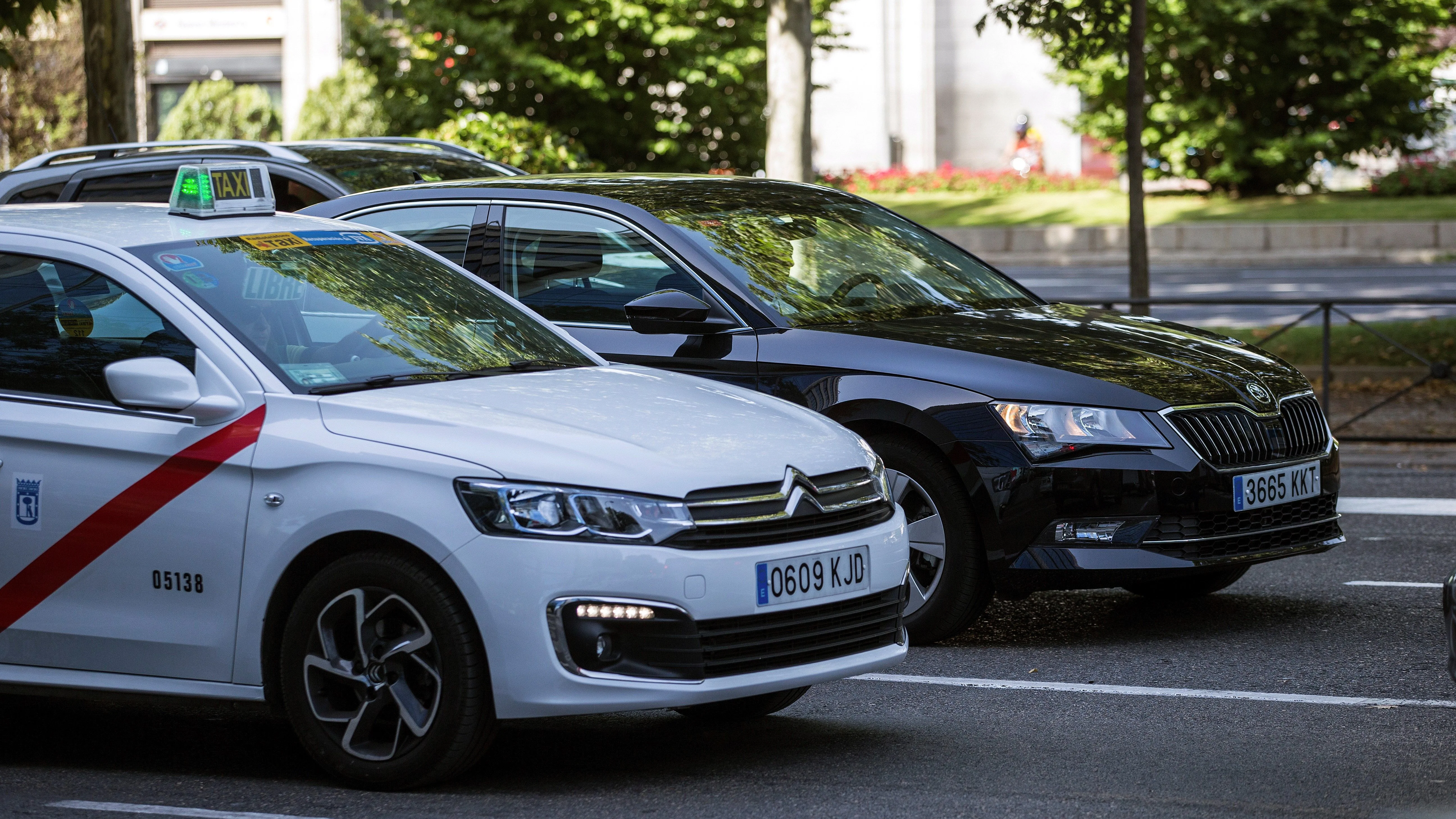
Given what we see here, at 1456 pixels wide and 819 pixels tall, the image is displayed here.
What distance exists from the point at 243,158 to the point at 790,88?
223 inches

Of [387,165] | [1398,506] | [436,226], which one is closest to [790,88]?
[387,165]

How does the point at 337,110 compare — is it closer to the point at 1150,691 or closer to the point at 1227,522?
the point at 1227,522

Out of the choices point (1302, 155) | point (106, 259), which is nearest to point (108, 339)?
point (106, 259)

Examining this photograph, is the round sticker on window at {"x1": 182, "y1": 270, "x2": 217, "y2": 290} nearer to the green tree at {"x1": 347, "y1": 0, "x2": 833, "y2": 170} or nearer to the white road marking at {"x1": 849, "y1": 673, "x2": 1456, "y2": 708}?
the white road marking at {"x1": 849, "y1": 673, "x2": 1456, "y2": 708}

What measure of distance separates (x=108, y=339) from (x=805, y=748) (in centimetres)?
230

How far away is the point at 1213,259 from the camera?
94.8 ft

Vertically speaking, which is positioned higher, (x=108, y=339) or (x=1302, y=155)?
(x=1302, y=155)

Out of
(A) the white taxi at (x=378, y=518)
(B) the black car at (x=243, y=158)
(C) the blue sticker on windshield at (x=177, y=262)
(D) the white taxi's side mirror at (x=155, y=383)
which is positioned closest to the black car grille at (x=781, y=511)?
(A) the white taxi at (x=378, y=518)

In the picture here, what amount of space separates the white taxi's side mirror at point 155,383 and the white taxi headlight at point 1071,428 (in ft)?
9.22

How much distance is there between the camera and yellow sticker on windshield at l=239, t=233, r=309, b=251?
5586 mm

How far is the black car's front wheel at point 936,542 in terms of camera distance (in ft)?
21.4

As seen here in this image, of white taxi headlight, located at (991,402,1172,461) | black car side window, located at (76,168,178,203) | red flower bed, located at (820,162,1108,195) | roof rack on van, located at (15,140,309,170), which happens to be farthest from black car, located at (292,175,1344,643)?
red flower bed, located at (820,162,1108,195)

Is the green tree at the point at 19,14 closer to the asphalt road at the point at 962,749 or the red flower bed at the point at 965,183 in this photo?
the asphalt road at the point at 962,749

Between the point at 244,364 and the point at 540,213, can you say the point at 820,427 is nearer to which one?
the point at 244,364
